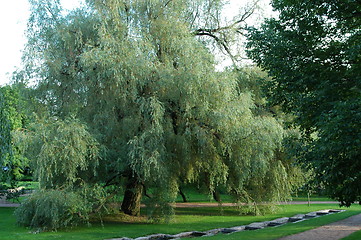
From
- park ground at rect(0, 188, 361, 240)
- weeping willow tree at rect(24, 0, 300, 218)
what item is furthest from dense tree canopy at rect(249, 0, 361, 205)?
weeping willow tree at rect(24, 0, 300, 218)

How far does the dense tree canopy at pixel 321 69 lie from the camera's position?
29.6ft

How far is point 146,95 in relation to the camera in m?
16.9

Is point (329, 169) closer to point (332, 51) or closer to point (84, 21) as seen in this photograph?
point (332, 51)

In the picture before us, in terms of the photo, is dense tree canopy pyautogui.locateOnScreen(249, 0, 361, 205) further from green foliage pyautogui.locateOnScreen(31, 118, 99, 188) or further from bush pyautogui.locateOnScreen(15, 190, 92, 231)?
bush pyautogui.locateOnScreen(15, 190, 92, 231)

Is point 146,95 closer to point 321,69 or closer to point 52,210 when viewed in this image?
point 52,210

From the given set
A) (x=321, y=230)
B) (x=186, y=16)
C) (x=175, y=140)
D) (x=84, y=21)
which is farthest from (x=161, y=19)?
(x=321, y=230)

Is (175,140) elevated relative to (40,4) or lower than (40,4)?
lower

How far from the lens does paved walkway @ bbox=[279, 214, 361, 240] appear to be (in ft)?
42.4

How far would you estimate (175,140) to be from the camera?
17.1m

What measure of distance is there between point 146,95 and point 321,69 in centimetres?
819

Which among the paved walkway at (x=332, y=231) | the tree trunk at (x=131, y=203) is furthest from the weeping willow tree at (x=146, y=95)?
the paved walkway at (x=332, y=231)

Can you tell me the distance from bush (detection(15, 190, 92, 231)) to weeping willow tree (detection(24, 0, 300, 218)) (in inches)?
46.8

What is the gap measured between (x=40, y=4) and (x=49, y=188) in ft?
27.3

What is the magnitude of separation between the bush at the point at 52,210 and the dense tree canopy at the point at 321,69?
8035 mm
